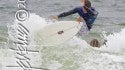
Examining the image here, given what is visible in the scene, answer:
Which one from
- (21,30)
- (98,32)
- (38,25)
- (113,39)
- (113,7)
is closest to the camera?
(21,30)

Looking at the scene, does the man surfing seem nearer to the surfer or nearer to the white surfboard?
the surfer

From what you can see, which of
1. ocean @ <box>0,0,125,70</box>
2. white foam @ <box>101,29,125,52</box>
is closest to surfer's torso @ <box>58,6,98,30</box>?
ocean @ <box>0,0,125,70</box>

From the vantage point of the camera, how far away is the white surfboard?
11672 millimetres

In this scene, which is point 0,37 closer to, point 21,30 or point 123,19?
point 21,30

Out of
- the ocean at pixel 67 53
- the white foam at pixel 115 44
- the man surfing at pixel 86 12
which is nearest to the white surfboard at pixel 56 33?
the ocean at pixel 67 53

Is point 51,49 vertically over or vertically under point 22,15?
under

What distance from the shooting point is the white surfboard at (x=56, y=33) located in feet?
38.3

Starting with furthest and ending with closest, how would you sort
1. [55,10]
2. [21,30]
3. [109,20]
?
1. [55,10]
2. [109,20]
3. [21,30]

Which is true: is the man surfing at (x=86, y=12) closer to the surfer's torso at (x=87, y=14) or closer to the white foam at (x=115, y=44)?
the surfer's torso at (x=87, y=14)

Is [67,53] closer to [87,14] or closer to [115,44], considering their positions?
[87,14]

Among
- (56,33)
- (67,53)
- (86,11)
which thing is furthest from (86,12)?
(67,53)

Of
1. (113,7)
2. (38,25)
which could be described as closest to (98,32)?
(38,25)

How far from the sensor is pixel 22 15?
11.5 metres

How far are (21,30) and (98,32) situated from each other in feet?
18.6
